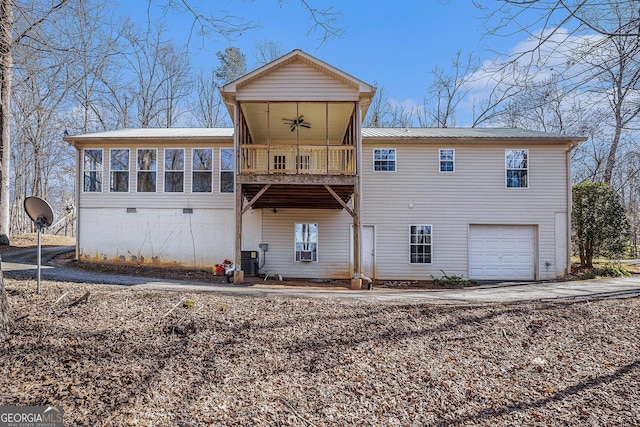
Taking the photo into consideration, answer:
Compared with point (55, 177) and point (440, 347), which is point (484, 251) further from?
point (55, 177)

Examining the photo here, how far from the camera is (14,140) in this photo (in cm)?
2152

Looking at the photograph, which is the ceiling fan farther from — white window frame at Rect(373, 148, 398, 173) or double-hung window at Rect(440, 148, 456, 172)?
double-hung window at Rect(440, 148, 456, 172)

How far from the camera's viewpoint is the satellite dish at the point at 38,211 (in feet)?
19.6

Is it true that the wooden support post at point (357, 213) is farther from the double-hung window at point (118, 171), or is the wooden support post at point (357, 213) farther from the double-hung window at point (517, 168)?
the double-hung window at point (118, 171)

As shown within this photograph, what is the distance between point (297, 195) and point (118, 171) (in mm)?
7133

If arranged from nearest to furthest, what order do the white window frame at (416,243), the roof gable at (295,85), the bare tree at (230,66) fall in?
the roof gable at (295,85) < the white window frame at (416,243) < the bare tree at (230,66)

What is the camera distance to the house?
11.7 meters

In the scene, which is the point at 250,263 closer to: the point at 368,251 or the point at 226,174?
the point at 226,174

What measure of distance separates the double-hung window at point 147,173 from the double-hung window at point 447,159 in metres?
10.7

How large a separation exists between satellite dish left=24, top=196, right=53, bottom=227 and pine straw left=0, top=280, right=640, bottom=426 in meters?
1.36

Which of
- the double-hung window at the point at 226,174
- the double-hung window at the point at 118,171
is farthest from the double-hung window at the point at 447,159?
the double-hung window at the point at 118,171

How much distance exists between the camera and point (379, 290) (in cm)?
938

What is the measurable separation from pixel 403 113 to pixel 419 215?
15084mm

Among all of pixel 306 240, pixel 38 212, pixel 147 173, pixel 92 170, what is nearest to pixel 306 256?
pixel 306 240
